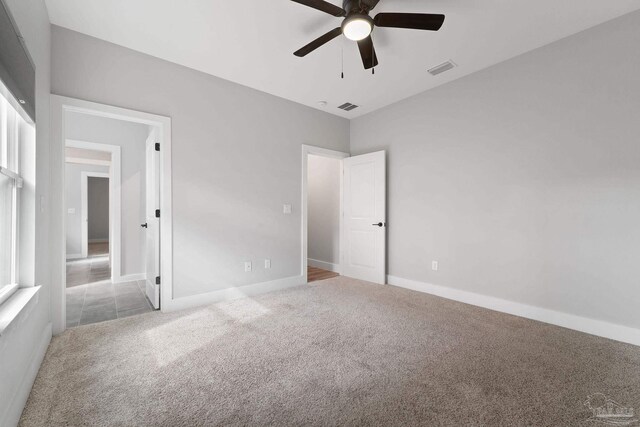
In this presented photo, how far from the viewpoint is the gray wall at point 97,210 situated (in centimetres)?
943

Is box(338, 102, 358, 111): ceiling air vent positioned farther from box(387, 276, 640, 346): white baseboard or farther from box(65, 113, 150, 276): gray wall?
box(65, 113, 150, 276): gray wall

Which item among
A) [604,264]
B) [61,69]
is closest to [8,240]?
[61,69]

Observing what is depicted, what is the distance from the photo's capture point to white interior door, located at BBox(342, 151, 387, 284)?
4273 mm

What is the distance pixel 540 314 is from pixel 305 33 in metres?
3.74

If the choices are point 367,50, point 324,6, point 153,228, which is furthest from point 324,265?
point 324,6

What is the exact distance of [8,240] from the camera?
1.69 metres

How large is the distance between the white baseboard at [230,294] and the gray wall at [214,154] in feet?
0.21

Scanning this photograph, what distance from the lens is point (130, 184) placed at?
14.8 ft

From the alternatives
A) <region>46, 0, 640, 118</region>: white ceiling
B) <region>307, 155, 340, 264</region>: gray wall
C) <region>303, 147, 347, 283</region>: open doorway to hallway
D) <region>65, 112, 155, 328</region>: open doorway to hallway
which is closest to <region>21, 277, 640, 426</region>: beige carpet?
<region>65, 112, 155, 328</region>: open doorway to hallway

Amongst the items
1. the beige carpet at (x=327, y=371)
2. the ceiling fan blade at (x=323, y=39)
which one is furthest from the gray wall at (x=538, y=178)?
the ceiling fan blade at (x=323, y=39)

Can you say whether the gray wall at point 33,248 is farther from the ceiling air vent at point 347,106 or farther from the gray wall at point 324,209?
the gray wall at point 324,209

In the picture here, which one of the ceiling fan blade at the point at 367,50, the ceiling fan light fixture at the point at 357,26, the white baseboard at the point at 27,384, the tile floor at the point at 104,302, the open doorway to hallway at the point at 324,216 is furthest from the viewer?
the open doorway to hallway at the point at 324,216

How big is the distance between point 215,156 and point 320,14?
77.2 inches

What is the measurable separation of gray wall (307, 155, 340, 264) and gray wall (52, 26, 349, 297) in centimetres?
113
